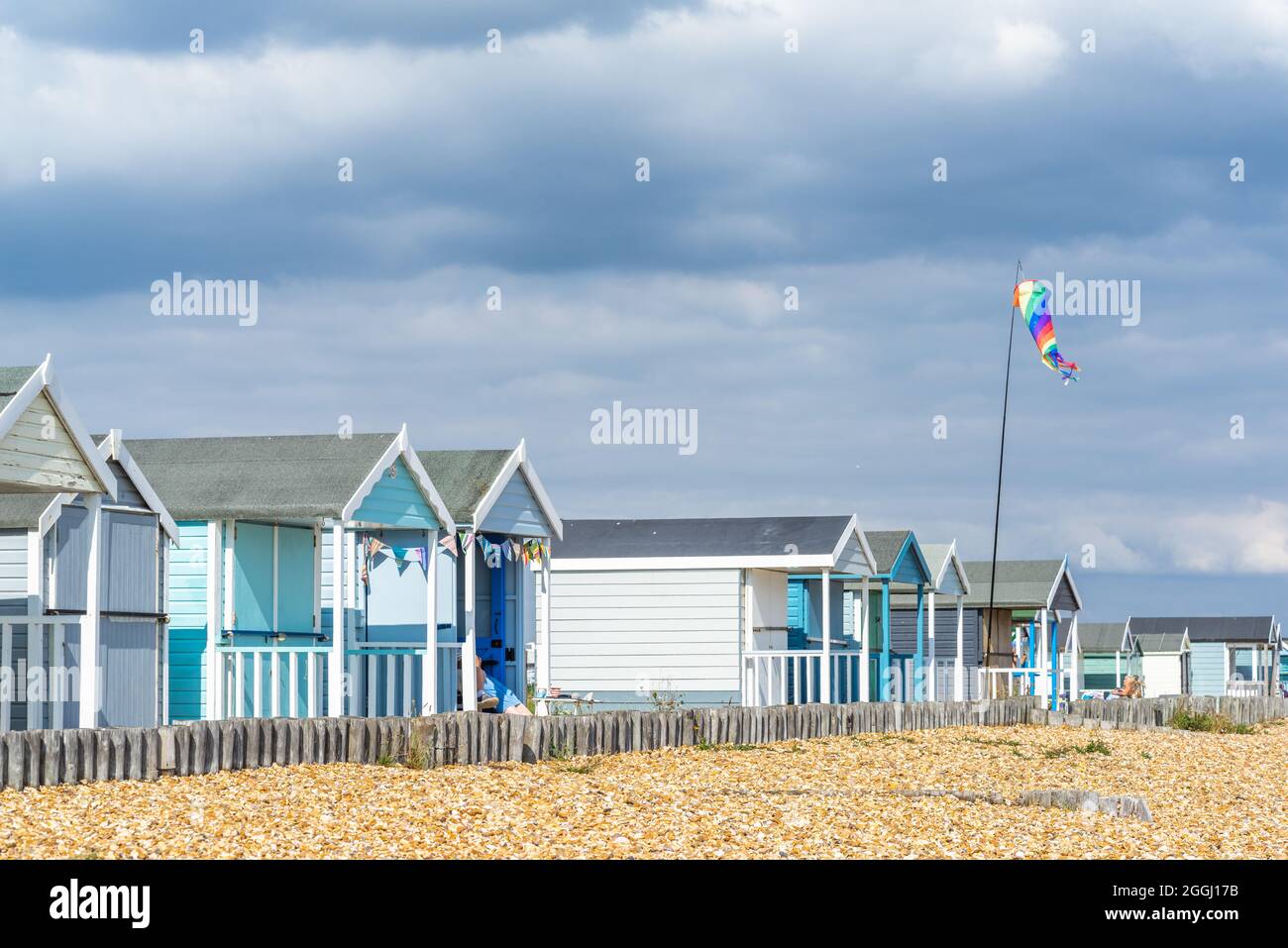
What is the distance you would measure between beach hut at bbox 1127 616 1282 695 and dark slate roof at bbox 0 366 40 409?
2163 inches

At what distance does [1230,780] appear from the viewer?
15992mm

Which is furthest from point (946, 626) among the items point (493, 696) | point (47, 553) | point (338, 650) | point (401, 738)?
point (401, 738)

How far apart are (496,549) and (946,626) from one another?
21.9 meters

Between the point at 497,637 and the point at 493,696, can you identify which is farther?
the point at 497,637

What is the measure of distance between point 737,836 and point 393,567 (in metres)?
10.6

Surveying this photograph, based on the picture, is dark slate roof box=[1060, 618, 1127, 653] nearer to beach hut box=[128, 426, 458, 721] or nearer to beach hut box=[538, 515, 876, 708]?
beach hut box=[538, 515, 876, 708]

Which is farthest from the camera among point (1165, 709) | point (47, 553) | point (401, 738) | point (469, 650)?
point (1165, 709)

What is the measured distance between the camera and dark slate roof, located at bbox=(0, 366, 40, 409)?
40.0ft

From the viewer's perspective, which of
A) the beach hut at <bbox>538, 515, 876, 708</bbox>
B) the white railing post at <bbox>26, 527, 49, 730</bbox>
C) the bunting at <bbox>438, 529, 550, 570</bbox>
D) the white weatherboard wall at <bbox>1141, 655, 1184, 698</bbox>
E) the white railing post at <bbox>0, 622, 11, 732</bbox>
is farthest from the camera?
the white weatherboard wall at <bbox>1141, 655, 1184, 698</bbox>

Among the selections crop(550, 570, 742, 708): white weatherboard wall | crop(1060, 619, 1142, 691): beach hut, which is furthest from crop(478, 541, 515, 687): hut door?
crop(1060, 619, 1142, 691): beach hut

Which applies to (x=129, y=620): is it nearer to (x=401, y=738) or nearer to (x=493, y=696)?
(x=401, y=738)

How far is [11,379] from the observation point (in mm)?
12422
